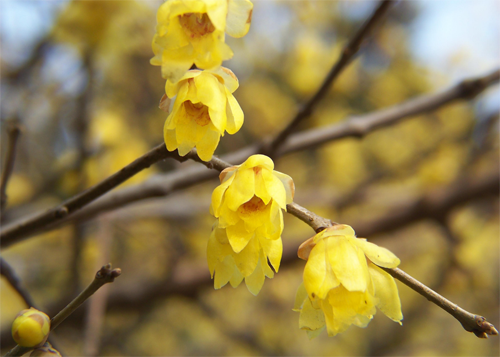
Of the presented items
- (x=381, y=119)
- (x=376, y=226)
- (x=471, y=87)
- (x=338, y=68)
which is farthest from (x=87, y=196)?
(x=376, y=226)

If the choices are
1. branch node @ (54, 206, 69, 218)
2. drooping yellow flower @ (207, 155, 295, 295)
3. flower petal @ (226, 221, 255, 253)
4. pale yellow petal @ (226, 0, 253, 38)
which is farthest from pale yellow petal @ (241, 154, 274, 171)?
branch node @ (54, 206, 69, 218)

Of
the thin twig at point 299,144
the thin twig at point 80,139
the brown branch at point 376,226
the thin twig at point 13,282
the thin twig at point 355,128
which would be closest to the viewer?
the thin twig at point 13,282

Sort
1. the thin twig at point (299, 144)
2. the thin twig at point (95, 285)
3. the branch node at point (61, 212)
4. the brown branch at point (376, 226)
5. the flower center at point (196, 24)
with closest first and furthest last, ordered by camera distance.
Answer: the thin twig at point (95, 285), the flower center at point (196, 24), the branch node at point (61, 212), the thin twig at point (299, 144), the brown branch at point (376, 226)

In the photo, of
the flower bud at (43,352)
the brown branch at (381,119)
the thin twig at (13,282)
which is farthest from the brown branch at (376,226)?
the flower bud at (43,352)

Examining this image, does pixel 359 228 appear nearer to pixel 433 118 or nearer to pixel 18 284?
pixel 18 284

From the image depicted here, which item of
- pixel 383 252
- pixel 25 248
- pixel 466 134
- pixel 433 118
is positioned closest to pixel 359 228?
pixel 466 134

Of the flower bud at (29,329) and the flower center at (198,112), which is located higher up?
the flower center at (198,112)

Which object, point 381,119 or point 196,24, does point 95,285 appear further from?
point 381,119

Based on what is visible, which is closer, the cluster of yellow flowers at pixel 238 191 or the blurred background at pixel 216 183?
the cluster of yellow flowers at pixel 238 191

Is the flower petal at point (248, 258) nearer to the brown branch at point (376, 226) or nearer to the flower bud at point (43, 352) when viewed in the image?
the flower bud at point (43, 352)
